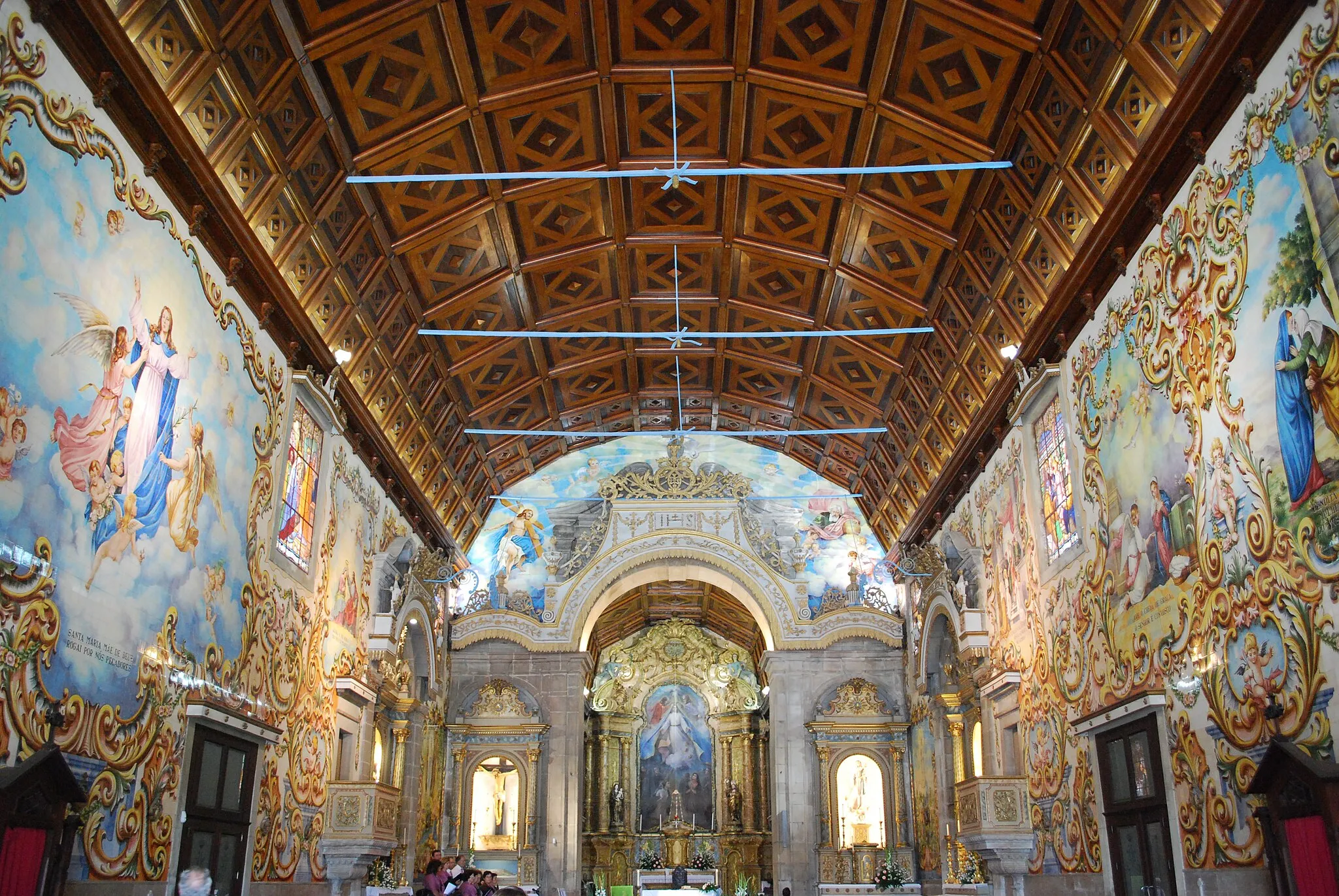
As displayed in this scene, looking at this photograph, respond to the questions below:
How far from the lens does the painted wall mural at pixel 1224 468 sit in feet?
29.7

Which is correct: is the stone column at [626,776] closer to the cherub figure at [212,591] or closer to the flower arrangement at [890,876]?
the flower arrangement at [890,876]

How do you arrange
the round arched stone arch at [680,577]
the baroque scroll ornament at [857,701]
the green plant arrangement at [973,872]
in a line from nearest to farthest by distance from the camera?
the green plant arrangement at [973,872], the baroque scroll ornament at [857,701], the round arched stone arch at [680,577]

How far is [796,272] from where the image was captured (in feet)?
66.5

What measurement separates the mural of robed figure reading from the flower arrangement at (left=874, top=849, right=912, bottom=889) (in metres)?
11.7

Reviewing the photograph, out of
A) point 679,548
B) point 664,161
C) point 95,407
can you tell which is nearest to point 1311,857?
point 95,407

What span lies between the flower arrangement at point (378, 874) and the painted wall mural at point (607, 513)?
26.2 feet

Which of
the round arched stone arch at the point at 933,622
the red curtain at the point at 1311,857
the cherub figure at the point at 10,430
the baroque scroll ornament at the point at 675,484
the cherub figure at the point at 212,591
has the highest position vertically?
the baroque scroll ornament at the point at 675,484

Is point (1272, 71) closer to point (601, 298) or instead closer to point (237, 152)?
point (237, 152)

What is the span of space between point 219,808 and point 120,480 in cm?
482

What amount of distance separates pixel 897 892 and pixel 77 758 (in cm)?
1773

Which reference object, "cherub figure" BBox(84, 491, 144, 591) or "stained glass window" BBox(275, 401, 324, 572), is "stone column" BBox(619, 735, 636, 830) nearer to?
"stained glass window" BBox(275, 401, 324, 572)

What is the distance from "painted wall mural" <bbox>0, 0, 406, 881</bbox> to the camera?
916 centimetres

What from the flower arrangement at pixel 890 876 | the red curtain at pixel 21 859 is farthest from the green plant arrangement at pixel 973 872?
the red curtain at pixel 21 859

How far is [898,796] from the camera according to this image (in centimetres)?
2653
